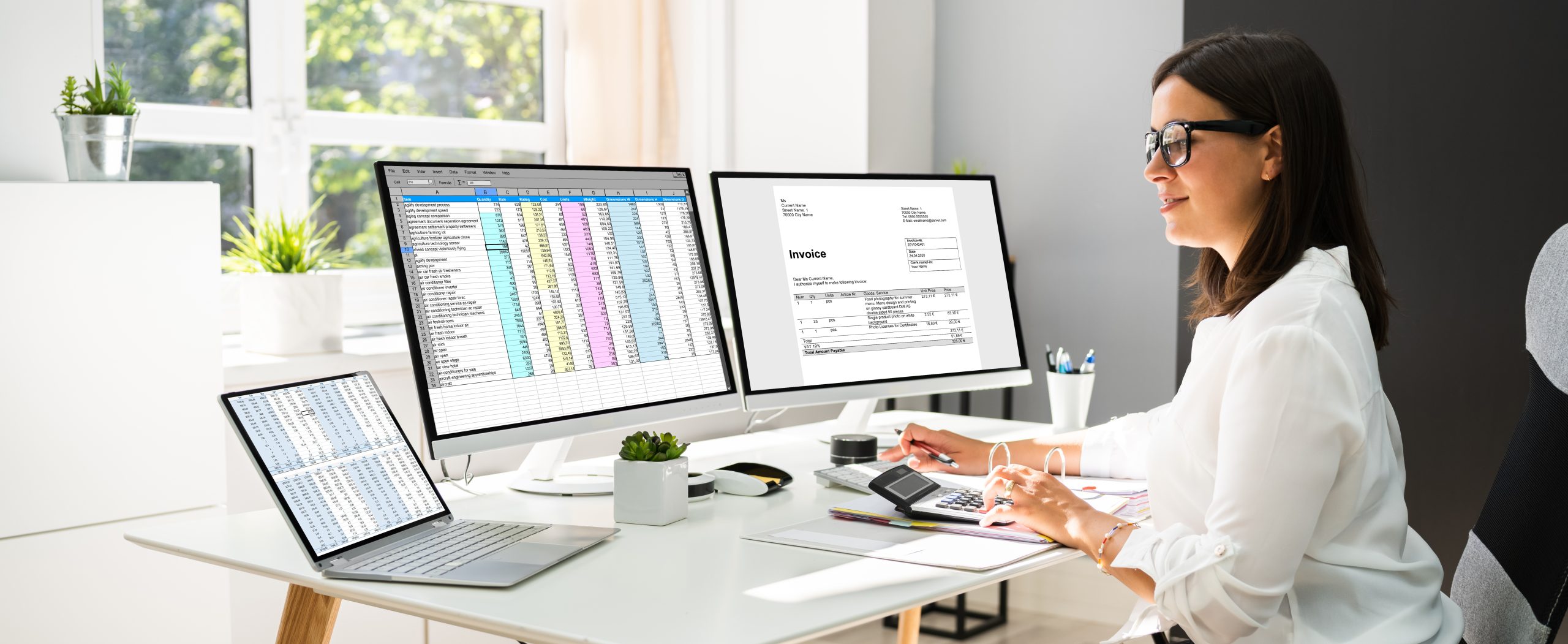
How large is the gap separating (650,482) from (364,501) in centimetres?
34

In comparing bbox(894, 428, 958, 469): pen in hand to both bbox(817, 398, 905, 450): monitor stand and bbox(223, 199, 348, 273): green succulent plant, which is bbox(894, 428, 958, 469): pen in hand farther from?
bbox(223, 199, 348, 273): green succulent plant

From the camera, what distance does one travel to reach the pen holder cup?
2.30 meters

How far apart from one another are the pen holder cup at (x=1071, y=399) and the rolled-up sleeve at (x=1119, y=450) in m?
0.41

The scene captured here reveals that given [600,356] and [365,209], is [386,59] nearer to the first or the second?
[365,209]

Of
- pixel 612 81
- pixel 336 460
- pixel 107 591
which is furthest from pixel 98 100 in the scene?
pixel 612 81

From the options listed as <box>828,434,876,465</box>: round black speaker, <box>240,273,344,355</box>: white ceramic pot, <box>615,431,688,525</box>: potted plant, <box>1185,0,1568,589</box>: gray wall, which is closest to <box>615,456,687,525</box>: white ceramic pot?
<box>615,431,688,525</box>: potted plant

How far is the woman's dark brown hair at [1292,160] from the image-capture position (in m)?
1.37

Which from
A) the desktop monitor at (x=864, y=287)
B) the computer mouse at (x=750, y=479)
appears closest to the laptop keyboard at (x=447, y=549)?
the computer mouse at (x=750, y=479)

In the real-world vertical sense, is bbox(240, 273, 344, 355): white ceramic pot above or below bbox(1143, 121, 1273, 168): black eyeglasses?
below

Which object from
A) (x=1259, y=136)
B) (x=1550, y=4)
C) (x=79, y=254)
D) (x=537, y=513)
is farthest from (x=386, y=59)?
(x=1550, y=4)

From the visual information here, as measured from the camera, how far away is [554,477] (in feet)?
5.92

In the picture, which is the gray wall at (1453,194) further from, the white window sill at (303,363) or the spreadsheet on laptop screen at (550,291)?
the white window sill at (303,363)

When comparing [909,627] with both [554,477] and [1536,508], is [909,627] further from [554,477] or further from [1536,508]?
[1536,508]

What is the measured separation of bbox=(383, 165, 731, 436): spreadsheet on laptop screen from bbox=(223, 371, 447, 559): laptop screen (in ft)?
0.25
